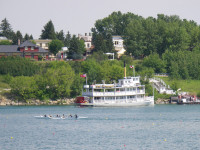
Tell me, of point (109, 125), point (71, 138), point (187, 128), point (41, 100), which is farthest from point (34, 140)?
point (41, 100)

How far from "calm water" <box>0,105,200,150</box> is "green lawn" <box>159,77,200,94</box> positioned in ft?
124

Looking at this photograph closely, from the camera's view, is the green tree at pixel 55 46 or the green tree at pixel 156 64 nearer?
the green tree at pixel 156 64

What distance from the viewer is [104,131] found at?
247ft

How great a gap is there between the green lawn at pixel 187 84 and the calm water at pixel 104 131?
124 feet

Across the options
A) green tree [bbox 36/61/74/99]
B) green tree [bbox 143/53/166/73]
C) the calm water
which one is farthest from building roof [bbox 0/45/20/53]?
the calm water

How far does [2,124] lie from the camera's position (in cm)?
8512

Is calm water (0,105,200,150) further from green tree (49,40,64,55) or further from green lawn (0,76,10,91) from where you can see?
green tree (49,40,64,55)

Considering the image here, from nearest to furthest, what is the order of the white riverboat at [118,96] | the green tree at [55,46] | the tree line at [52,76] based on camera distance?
1. the white riverboat at [118,96]
2. the tree line at [52,76]
3. the green tree at [55,46]

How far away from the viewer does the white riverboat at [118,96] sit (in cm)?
12000

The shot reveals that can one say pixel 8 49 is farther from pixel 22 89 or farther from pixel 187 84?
pixel 187 84

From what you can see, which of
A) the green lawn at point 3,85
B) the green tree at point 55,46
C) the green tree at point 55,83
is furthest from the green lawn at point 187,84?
the green tree at point 55,46

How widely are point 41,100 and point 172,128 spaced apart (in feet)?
197

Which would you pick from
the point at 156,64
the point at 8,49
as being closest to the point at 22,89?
the point at 156,64

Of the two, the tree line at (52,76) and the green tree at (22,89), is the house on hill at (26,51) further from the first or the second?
the green tree at (22,89)
